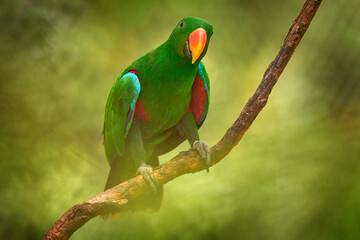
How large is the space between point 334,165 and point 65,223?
1.18 metres

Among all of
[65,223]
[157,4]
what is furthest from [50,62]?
[65,223]

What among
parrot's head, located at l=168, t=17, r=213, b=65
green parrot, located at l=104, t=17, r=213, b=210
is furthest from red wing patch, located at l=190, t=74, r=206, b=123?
parrot's head, located at l=168, t=17, r=213, b=65

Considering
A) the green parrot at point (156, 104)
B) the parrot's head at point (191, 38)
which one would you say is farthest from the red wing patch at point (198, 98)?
the parrot's head at point (191, 38)

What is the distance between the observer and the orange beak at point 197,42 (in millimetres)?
1281

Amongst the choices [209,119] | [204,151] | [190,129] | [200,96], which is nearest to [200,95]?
[200,96]

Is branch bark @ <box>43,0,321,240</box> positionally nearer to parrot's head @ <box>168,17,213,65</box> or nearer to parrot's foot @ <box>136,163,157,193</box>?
parrot's foot @ <box>136,163,157,193</box>

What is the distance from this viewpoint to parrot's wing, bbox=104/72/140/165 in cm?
143

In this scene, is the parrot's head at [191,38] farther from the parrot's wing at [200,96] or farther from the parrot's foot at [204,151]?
the parrot's foot at [204,151]

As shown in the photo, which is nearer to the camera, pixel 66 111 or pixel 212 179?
pixel 212 179

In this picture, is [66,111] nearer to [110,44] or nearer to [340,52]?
[110,44]

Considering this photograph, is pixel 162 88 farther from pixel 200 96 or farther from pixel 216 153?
pixel 216 153

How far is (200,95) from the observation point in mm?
1560

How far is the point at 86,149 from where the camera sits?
6.39 ft

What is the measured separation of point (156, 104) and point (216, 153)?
0.32 meters
